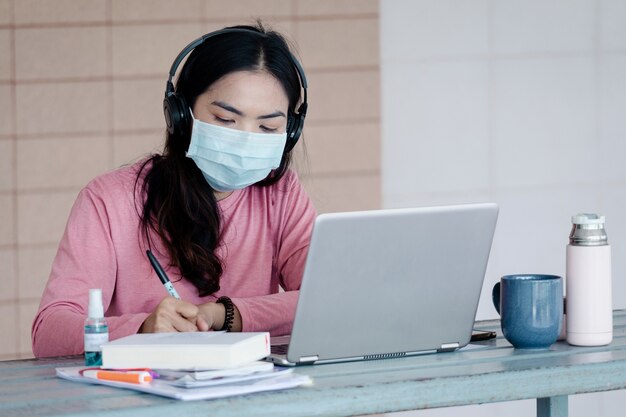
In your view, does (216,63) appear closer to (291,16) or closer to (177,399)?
(177,399)

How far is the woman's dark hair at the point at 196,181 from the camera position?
201 cm

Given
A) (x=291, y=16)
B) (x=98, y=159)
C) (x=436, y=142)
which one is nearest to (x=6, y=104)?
(x=98, y=159)

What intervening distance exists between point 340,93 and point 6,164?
1.19 m

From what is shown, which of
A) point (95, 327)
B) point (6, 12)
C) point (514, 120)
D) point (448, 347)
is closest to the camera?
point (95, 327)

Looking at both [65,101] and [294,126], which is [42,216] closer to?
[65,101]

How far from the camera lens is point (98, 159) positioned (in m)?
3.54

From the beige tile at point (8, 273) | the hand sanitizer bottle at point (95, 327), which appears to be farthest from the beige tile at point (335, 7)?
the hand sanitizer bottle at point (95, 327)

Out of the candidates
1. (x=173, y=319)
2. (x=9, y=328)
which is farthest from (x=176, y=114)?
(x=9, y=328)

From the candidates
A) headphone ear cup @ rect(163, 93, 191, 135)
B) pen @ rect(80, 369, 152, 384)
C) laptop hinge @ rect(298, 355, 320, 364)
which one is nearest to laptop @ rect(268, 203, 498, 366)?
laptop hinge @ rect(298, 355, 320, 364)

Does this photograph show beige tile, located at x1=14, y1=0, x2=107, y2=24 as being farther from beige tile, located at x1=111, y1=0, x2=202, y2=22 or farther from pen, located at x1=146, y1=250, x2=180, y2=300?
pen, located at x1=146, y1=250, x2=180, y2=300

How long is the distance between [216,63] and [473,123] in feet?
6.25

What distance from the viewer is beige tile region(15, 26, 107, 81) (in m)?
3.50

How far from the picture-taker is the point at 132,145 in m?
3.55

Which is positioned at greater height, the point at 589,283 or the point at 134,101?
the point at 134,101
